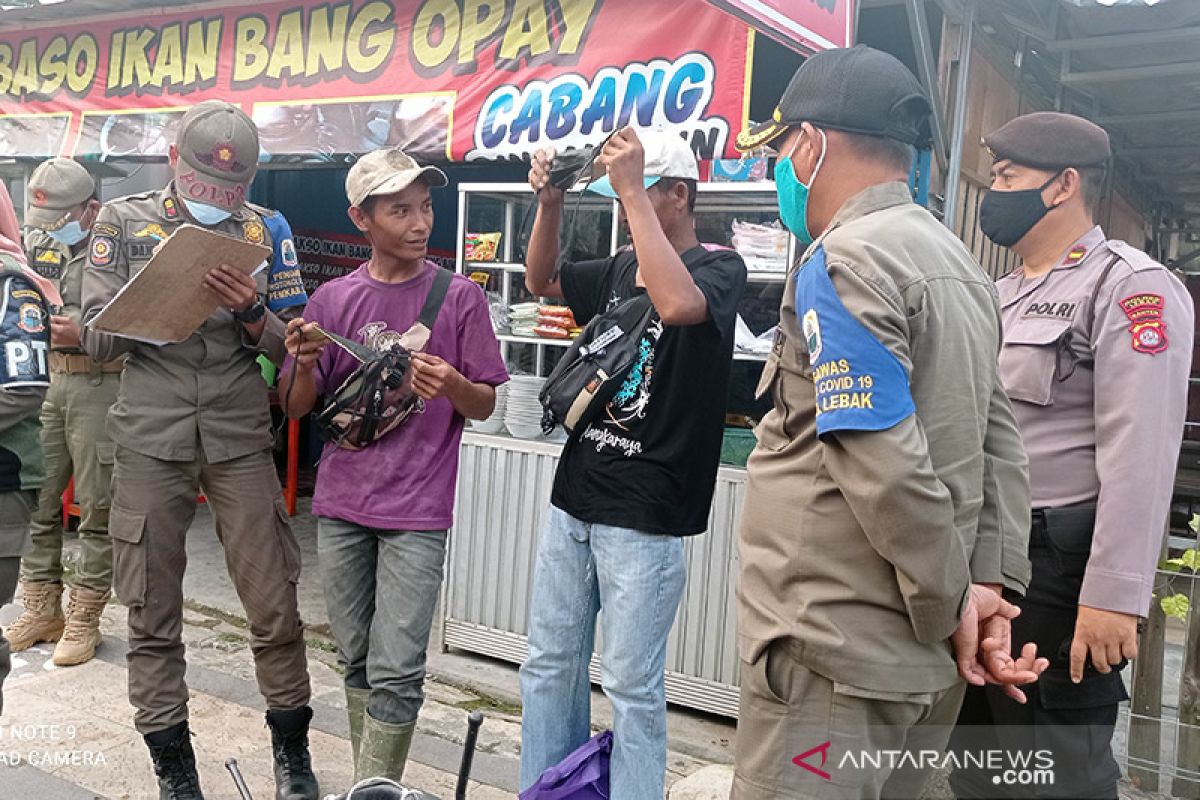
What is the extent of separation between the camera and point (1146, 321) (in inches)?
90.7

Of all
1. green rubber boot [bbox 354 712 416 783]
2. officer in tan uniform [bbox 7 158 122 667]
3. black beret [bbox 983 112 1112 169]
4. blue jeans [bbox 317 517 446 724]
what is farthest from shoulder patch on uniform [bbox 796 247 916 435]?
officer in tan uniform [bbox 7 158 122 667]

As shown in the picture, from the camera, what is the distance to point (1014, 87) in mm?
5918

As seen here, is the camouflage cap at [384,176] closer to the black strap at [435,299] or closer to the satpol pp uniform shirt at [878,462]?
the black strap at [435,299]

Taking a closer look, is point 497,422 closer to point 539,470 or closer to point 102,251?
point 539,470

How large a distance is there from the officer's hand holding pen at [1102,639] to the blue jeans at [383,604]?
177 centimetres

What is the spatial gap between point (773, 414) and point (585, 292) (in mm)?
1244

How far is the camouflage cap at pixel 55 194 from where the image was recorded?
477 cm

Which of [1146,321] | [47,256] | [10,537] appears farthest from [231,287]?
[47,256]

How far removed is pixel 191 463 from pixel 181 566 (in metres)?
0.34

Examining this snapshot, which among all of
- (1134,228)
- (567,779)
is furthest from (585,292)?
(1134,228)

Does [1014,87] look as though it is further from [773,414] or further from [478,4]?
[773,414]

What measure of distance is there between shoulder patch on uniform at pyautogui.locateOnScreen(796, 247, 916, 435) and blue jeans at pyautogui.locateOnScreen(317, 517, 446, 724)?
168 cm

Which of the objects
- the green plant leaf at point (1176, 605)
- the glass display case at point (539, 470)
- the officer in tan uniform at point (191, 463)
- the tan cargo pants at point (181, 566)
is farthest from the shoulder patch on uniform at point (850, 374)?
the green plant leaf at point (1176, 605)

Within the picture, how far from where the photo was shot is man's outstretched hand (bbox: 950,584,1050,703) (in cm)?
173
